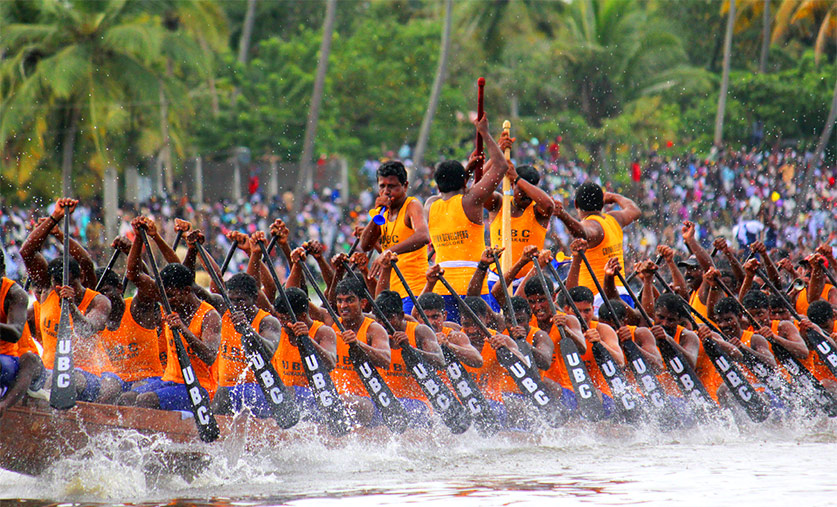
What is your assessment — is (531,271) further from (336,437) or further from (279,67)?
(279,67)

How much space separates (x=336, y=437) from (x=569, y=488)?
4.89 feet

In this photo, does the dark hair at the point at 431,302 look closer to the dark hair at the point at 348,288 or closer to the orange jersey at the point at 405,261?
the orange jersey at the point at 405,261

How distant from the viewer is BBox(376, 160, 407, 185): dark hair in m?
8.18

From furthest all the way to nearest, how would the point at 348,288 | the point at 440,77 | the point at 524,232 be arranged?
1. the point at 440,77
2. the point at 524,232
3. the point at 348,288

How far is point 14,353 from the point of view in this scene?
665 cm

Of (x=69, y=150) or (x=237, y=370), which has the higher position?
(x=237, y=370)

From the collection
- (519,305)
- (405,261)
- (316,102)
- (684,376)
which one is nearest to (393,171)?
(405,261)

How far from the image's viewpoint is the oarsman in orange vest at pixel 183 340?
683cm

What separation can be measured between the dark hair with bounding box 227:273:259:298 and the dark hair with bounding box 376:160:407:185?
55.2 inches

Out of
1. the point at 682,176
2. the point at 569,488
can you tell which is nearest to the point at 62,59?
the point at 682,176

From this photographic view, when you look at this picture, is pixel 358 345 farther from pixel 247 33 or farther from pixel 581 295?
pixel 247 33

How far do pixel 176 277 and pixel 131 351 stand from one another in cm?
64

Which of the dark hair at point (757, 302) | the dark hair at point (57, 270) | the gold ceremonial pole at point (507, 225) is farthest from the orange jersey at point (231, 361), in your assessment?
the dark hair at point (757, 302)

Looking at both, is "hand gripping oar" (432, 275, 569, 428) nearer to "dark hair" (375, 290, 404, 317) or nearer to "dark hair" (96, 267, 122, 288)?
"dark hair" (375, 290, 404, 317)
